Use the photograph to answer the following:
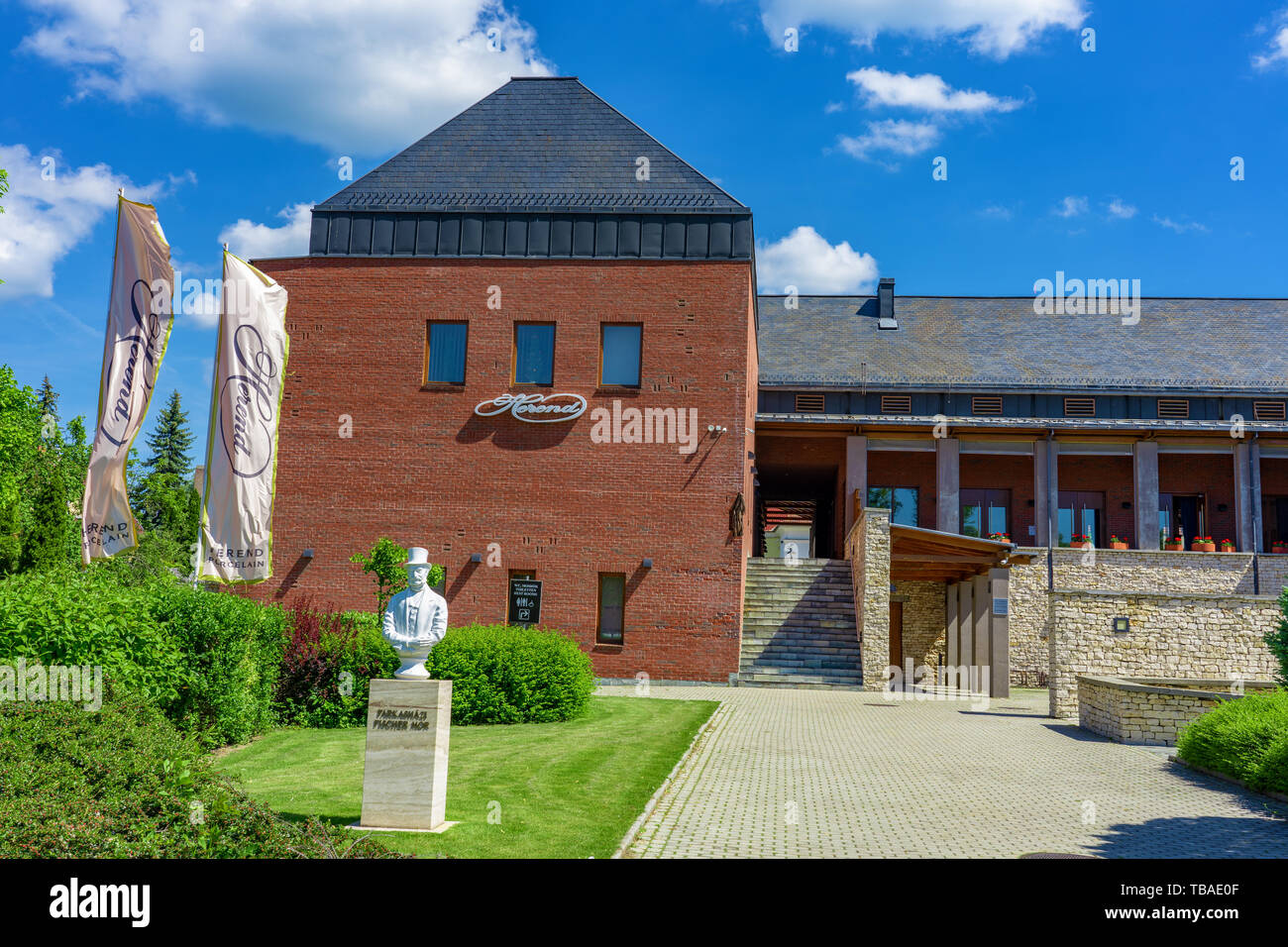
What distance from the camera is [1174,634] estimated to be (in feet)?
62.5

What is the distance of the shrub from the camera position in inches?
506

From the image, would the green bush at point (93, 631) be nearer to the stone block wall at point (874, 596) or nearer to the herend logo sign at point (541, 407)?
the herend logo sign at point (541, 407)

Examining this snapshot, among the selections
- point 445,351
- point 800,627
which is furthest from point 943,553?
point 445,351

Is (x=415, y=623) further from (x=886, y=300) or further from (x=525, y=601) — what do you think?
(x=886, y=300)

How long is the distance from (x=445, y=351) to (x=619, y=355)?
408 centimetres

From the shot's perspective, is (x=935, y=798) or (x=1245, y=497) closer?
(x=935, y=798)

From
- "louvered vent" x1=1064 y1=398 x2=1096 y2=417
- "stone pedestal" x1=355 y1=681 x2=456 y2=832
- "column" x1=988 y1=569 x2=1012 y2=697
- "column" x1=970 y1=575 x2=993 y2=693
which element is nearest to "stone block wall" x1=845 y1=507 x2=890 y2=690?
"column" x1=988 y1=569 x2=1012 y2=697

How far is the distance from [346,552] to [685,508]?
303 inches

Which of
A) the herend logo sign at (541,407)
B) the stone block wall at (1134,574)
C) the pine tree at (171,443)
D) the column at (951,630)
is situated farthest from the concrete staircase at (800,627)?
the pine tree at (171,443)

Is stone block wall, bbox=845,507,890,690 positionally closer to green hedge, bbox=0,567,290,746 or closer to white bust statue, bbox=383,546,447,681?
green hedge, bbox=0,567,290,746

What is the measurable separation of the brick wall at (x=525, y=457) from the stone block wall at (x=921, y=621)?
8.22 meters

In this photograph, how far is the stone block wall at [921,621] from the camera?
88.0ft

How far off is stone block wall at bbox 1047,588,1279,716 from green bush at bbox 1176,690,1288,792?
6.45 m
